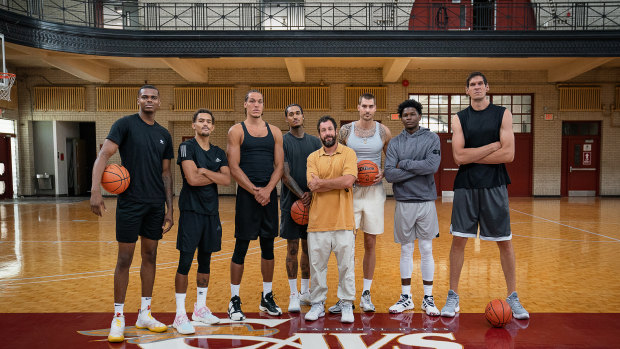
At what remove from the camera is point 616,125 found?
51.1ft

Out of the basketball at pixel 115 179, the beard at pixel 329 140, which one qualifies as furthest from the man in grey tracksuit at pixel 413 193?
the basketball at pixel 115 179

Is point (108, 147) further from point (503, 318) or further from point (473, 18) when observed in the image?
point (473, 18)

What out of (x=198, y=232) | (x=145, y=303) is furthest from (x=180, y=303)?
(x=198, y=232)

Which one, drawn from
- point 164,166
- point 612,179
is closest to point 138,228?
point 164,166

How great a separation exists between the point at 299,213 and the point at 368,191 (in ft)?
2.26

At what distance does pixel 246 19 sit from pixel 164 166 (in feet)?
42.0

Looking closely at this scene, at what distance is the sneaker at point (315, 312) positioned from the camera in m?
3.71

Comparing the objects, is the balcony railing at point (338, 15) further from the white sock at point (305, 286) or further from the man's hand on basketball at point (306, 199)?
the white sock at point (305, 286)

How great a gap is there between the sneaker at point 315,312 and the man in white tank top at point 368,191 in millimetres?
134

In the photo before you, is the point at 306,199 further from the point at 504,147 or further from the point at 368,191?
the point at 504,147

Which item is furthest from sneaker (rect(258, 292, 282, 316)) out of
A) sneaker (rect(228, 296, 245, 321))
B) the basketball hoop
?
the basketball hoop

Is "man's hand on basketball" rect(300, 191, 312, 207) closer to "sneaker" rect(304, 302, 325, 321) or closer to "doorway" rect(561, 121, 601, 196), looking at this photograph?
"sneaker" rect(304, 302, 325, 321)

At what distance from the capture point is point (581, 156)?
15961mm

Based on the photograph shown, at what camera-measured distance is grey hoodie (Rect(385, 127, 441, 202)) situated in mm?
3932
